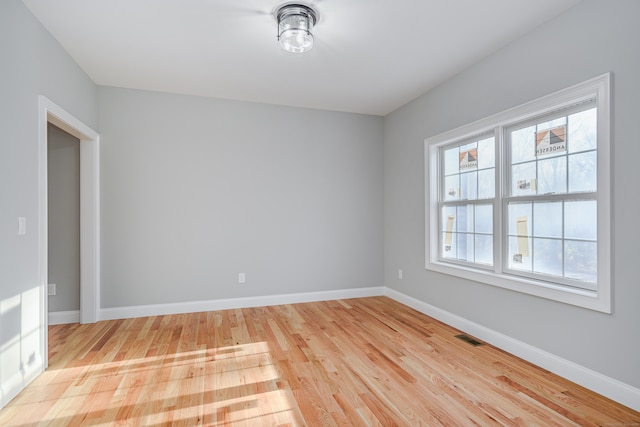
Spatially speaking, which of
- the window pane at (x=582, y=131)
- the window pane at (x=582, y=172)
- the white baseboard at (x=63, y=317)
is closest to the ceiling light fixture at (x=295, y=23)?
the window pane at (x=582, y=131)

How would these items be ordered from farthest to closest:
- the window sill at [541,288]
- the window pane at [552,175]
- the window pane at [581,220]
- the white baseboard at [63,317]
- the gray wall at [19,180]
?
the white baseboard at [63,317] → the window pane at [552,175] → the window pane at [581,220] → the window sill at [541,288] → the gray wall at [19,180]

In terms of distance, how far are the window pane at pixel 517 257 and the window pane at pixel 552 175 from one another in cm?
48

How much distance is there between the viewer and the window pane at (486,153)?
3.27 metres

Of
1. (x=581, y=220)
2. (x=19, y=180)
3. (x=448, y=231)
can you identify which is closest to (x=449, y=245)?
(x=448, y=231)

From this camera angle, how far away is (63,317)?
371 cm

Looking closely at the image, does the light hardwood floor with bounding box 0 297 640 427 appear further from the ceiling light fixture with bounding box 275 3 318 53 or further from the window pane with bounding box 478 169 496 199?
the ceiling light fixture with bounding box 275 3 318 53

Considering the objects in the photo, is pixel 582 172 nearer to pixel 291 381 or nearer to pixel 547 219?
pixel 547 219

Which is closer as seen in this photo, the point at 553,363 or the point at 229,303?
the point at 553,363

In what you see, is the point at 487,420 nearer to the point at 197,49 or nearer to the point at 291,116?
the point at 197,49

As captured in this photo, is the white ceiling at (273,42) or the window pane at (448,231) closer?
the white ceiling at (273,42)

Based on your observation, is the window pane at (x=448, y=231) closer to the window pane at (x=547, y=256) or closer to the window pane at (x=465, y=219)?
the window pane at (x=465, y=219)

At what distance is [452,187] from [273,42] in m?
2.49

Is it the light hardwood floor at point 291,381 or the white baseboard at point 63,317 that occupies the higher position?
the white baseboard at point 63,317

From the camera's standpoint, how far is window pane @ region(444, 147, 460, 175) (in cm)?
380
